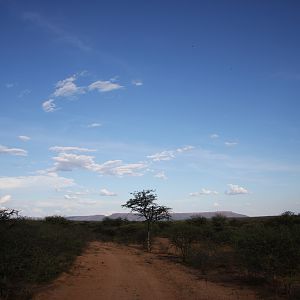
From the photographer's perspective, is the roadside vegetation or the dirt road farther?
the dirt road

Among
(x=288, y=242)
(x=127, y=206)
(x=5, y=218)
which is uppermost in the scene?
(x=127, y=206)

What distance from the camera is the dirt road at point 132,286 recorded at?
14031 millimetres

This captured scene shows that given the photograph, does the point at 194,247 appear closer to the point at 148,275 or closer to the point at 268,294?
the point at 148,275

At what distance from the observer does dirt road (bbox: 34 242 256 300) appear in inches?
552

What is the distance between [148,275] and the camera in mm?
19297

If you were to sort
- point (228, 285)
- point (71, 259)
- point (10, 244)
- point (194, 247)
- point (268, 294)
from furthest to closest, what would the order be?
point (194, 247) → point (71, 259) → point (228, 285) → point (268, 294) → point (10, 244)

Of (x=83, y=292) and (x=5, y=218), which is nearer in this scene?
(x=5, y=218)

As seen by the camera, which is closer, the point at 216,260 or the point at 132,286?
the point at 132,286

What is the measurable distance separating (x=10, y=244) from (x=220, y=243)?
22545 mm

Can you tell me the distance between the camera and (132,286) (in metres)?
16.0

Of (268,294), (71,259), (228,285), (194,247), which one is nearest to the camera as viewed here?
(268,294)

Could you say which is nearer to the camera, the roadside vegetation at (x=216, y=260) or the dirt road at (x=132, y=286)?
the roadside vegetation at (x=216, y=260)

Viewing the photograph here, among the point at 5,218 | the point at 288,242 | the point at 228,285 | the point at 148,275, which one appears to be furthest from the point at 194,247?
the point at 5,218

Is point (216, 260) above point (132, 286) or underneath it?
above
